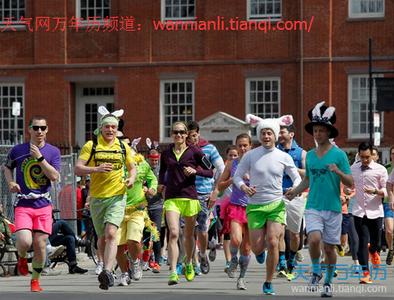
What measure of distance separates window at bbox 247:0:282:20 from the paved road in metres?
24.0

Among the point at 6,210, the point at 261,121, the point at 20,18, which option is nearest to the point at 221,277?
the point at 261,121

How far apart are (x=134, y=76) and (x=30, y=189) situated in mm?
28803

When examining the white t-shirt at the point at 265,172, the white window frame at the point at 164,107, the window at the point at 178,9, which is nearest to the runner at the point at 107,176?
the white t-shirt at the point at 265,172

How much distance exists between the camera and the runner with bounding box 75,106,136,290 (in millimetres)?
A: 15633

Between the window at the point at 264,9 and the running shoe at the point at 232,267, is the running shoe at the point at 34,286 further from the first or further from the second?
the window at the point at 264,9

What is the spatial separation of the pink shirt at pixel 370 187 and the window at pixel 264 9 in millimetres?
25070

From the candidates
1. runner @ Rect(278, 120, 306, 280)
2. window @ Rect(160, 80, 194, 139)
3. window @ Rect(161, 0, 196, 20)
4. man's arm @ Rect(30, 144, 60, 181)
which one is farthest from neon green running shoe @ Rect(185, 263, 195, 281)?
window @ Rect(161, 0, 196, 20)

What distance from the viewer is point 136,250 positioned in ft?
57.4

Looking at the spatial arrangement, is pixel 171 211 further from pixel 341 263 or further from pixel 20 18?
pixel 20 18

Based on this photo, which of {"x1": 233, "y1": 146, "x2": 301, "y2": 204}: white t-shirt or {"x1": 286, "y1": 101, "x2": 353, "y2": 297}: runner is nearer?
{"x1": 286, "y1": 101, "x2": 353, "y2": 297}: runner

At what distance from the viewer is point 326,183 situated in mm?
14586

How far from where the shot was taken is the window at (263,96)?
4359cm

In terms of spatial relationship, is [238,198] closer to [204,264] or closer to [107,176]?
[204,264]

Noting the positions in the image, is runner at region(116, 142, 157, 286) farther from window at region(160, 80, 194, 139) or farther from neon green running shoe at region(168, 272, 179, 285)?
window at region(160, 80, 194, 139)
